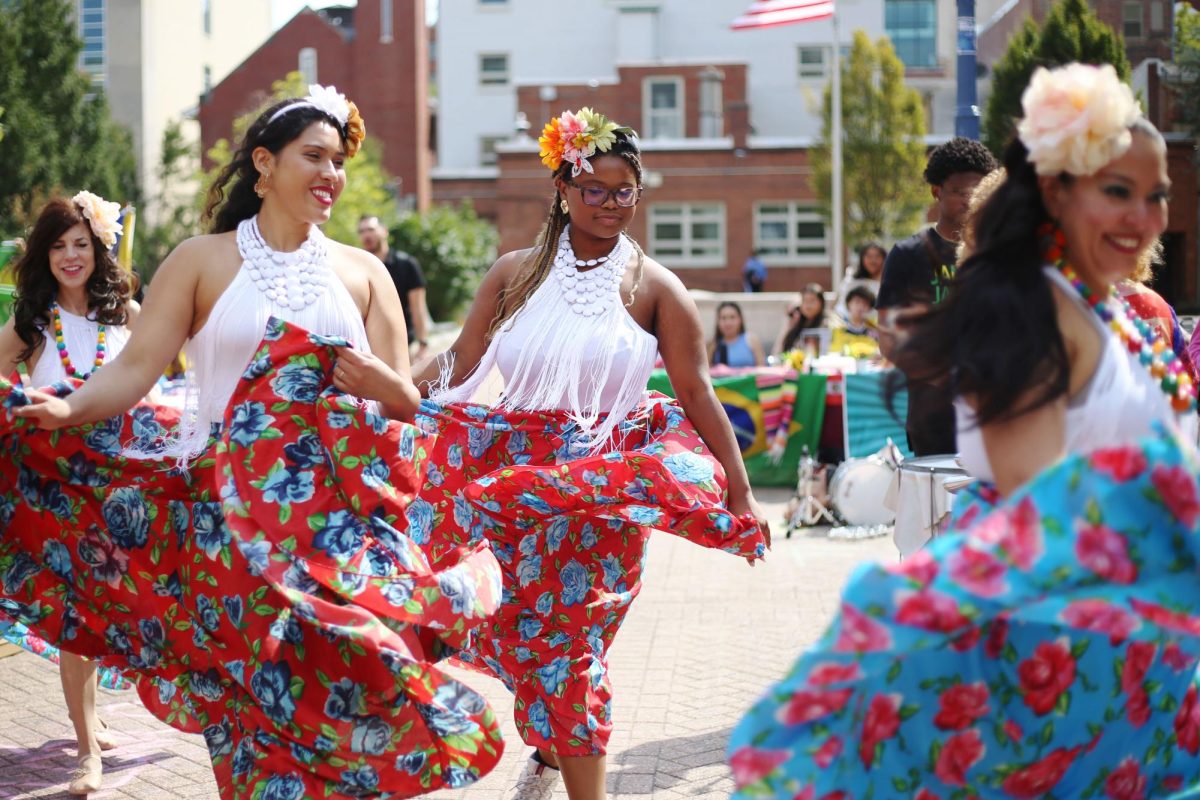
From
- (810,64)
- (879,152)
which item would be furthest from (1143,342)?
(810,64)

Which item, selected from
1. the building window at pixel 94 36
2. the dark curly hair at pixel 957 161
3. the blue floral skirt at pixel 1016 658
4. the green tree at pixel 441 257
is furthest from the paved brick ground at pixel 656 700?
the building window at pixel 94 36

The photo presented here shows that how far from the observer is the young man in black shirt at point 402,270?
12.4 m

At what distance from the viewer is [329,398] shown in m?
3.94

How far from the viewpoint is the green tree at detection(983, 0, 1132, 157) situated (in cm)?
2475

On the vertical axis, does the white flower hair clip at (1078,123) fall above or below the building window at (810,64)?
below

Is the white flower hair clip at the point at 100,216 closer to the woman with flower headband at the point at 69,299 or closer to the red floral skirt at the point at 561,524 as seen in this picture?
the woman with flower headband at the point at 69,299

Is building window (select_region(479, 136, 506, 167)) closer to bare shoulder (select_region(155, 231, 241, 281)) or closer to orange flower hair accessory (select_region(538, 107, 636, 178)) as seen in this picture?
orange flower hair accessory (select_region(538, 107, 636, 178))

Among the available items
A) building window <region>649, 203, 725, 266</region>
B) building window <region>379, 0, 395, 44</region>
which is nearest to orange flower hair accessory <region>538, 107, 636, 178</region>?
building window <region>649, 203, 725, 266</region>

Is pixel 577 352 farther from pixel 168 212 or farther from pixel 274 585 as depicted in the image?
pixel 168 212

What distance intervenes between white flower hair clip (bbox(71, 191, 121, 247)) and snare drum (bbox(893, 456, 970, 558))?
10.8ft

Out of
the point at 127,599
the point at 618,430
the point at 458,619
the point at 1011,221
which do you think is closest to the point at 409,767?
the point at 458,619

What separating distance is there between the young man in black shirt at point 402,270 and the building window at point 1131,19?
12.5 metres

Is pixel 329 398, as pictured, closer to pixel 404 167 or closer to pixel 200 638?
pixel 200 638

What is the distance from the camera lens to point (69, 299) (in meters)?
6.30
